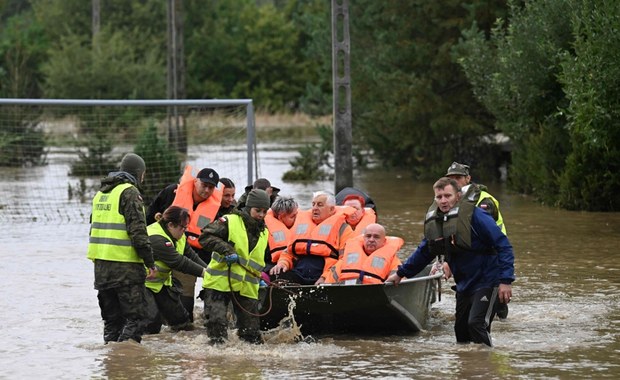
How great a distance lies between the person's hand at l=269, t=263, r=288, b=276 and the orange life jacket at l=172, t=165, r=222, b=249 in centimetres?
89

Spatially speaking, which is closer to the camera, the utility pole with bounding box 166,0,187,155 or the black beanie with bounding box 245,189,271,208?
the black beanie with bounding box 245,189,271,208

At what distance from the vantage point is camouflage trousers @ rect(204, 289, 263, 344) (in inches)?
456

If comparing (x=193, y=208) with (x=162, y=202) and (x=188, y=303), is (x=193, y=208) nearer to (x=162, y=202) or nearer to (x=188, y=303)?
(x=162, y=202)

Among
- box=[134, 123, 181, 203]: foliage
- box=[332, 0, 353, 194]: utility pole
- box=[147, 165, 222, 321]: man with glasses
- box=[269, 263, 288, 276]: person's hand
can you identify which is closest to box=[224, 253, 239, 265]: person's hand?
box=[269, 263, 288, 276]: person's hand

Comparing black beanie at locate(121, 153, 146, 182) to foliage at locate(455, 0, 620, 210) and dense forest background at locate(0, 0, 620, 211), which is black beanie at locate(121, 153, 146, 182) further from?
dense forest background at locate(0, 0, 620, 211)

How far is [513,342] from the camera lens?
40.2 ft

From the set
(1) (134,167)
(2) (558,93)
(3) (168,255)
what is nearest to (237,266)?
(3) (168,255)

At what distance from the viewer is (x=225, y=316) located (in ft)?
38.1

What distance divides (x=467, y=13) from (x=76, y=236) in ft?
42.9

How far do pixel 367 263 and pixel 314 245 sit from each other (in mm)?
664

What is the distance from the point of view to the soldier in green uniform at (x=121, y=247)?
11.2 metres

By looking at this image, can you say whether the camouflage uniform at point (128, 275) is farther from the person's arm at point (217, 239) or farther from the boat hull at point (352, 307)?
the boat hull at point (352, 307)

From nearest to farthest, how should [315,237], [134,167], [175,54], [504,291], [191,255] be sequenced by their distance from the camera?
[504,291] < [134,167] < [191,255] < [315,237] < [175,54]

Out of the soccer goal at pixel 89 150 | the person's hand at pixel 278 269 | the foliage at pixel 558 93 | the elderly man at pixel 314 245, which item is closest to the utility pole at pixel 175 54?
the soccer goal at pixel 89 150
